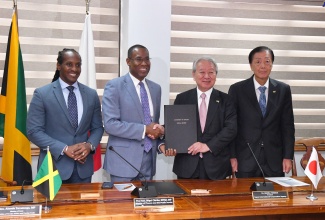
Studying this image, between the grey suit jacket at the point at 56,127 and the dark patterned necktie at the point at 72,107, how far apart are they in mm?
33

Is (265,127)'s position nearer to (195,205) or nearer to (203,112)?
(203,112)

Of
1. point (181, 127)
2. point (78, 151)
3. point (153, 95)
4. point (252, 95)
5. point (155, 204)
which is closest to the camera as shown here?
point (155, 204)

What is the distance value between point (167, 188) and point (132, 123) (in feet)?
1.85

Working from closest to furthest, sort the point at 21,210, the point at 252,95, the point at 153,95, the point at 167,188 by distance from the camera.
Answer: the point at 21,210 < the point at 167,188 < the point at 153,95 < the point at 252,95

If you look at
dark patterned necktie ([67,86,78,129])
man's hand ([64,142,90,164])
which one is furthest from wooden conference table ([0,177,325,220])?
dark patterned necktie ([67,86,78,129])

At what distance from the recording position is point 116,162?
9.45 ft

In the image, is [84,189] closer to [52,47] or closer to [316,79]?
[52,47]

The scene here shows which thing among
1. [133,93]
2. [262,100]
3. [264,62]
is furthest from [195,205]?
[264,62]

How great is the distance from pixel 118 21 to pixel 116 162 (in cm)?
175

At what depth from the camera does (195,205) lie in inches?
85.5

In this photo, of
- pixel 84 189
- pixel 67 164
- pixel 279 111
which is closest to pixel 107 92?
pixel 67 164

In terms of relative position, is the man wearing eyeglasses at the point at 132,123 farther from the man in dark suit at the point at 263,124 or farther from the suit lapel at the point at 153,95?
the man in dark suit at the point at 263,124

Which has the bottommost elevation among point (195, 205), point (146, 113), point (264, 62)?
point (195, 205)

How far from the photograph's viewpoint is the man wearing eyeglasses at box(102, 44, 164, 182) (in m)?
2.83
